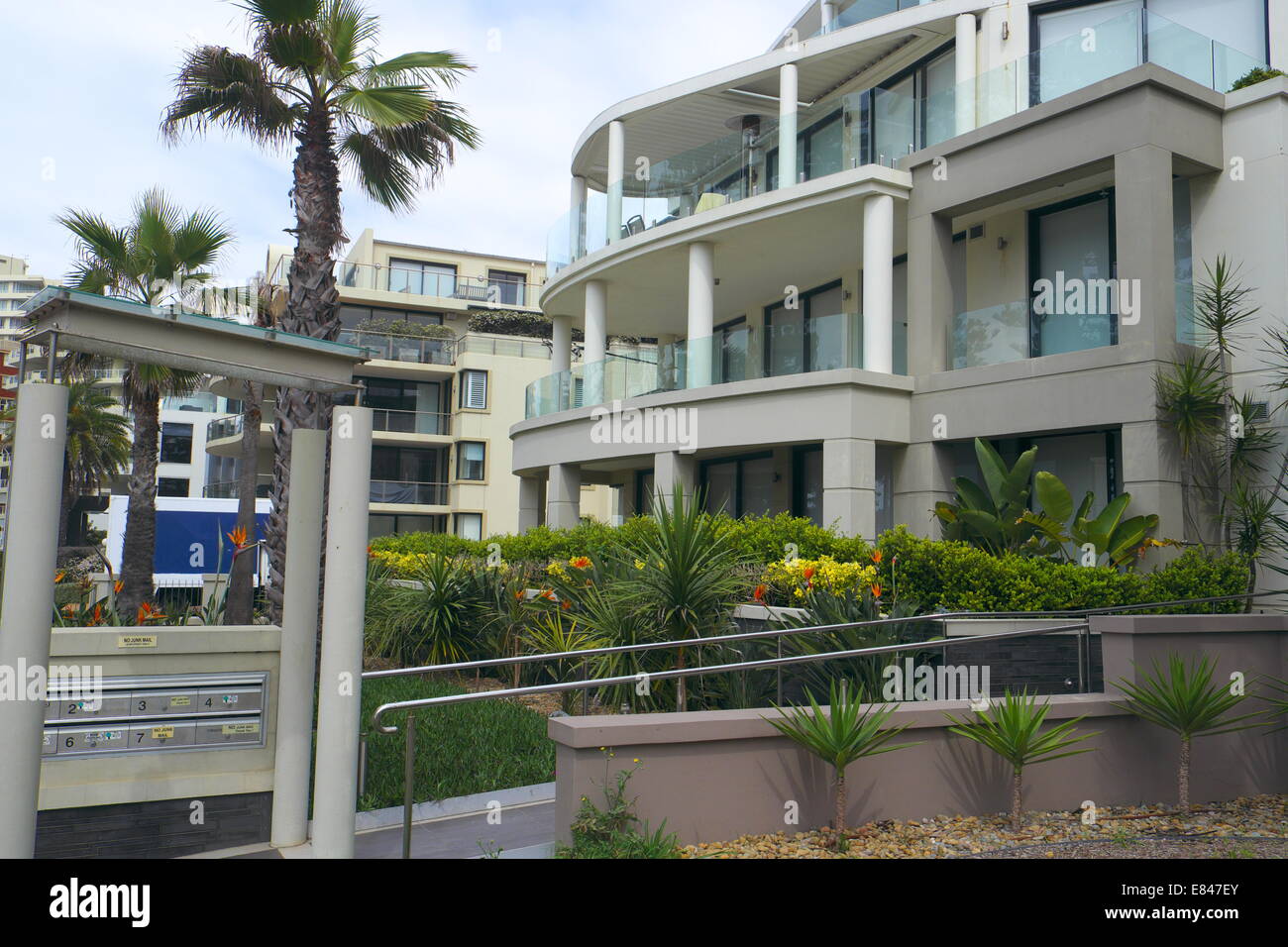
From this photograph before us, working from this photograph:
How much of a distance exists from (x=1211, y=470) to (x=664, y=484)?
352 inches

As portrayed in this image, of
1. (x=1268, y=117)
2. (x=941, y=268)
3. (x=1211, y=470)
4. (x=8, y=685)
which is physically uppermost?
(x=1268, y=117)

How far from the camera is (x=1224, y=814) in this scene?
7984 millimetres

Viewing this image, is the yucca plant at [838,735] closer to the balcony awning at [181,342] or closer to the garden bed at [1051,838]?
the garden bed at [1051,838]

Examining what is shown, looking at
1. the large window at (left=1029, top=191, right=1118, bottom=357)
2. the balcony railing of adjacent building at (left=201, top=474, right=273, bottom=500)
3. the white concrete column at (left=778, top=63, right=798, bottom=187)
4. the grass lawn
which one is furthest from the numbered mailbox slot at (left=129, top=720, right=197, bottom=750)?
the balcony railing of adjacent building at (left=201, top=474, right=273, bottom=500)

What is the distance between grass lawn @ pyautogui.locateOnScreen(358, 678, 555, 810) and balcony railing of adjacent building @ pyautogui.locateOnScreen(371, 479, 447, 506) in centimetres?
3043

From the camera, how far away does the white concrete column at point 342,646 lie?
5461mm

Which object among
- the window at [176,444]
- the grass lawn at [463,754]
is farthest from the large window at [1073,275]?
the window at [176,444]

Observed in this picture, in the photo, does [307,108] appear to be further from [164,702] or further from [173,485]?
[173,485]

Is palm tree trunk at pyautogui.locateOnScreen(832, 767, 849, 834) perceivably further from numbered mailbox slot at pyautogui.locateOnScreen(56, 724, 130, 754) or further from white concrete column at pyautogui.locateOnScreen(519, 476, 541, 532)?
white concrete column at pyautogui.locateOnScreen(519, 476, 541, 532)

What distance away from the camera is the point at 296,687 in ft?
20.6

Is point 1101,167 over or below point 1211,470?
over
